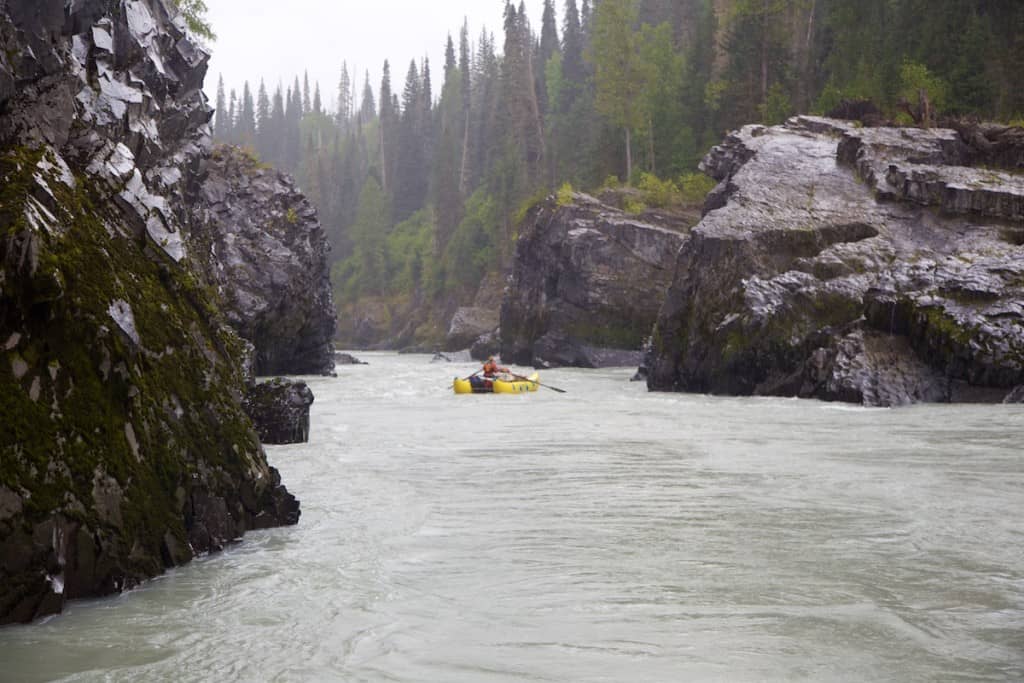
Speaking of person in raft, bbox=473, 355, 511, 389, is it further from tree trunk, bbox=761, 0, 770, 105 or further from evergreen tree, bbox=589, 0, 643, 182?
evergreen tree, bbox=589, 0, 643, 182

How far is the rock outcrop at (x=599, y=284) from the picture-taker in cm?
4334

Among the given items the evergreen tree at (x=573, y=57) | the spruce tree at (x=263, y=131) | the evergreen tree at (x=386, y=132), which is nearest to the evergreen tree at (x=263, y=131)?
the spruce tree at (x=263, y=131)

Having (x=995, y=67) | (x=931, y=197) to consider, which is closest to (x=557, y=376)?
(x=931, y=197)

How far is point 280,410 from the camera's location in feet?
52.9

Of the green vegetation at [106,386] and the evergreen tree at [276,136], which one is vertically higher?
the evergreen tree at [276,136]

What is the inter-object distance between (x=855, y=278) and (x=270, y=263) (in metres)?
20.6

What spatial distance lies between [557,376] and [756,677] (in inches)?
1259

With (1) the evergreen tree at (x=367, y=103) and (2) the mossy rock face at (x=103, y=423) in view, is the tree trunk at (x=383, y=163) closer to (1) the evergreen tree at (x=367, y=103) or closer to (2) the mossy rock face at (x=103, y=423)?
(1) the evergreen tree at (x=367, y=103)

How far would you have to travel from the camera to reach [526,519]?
9.84 meters

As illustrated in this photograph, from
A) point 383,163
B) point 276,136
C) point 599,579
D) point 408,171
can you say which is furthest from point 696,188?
point 276,136

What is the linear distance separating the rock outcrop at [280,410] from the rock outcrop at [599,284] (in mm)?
27704

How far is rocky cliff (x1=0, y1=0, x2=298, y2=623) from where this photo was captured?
6.22m

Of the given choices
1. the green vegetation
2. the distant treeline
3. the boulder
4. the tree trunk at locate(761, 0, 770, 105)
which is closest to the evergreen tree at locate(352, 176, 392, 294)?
the distant treeline

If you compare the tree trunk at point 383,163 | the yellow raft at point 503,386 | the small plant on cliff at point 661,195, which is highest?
the tree trunk at point 383,163
